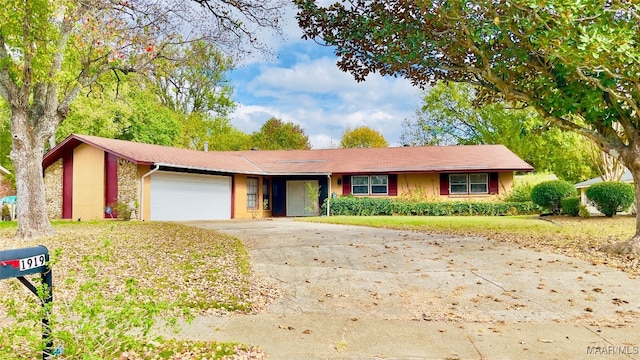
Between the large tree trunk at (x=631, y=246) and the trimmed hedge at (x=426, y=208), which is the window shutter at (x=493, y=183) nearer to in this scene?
the trimmed hedge at (x=426, y=208)

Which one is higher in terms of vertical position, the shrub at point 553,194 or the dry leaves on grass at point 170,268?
the shrub at point 553,194

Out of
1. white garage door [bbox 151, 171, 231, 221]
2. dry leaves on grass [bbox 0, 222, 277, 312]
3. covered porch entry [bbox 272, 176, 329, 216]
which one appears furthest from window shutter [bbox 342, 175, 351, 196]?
dry leaves on grass [bbox 0, 222, 277, 312]

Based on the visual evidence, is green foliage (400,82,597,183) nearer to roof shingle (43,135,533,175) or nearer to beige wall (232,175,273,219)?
roof shingle (43,135,533,175)

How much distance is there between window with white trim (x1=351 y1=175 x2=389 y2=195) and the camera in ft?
73.5

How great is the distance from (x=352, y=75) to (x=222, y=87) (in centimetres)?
2684

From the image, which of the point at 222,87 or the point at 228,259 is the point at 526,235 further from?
the point at 222,87

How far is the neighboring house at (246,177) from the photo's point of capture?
682 inches

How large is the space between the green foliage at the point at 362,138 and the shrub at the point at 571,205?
29940mm

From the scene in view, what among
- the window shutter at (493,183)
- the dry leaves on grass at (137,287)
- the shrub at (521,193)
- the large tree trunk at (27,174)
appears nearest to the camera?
the dry leaves on grass at (137,287)

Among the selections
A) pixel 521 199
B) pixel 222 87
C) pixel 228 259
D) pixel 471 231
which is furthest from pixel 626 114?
pixel 222 87

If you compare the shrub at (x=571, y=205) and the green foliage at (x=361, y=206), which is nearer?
the shrub at (x=571, y=205)

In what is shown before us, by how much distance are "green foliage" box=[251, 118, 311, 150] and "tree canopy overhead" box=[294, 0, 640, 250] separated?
97.7ft

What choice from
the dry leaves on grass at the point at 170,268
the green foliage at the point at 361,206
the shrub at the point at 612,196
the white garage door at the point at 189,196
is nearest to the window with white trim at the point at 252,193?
the white garage door at the point at 189,196

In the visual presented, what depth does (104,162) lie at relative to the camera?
1752 centimetres
